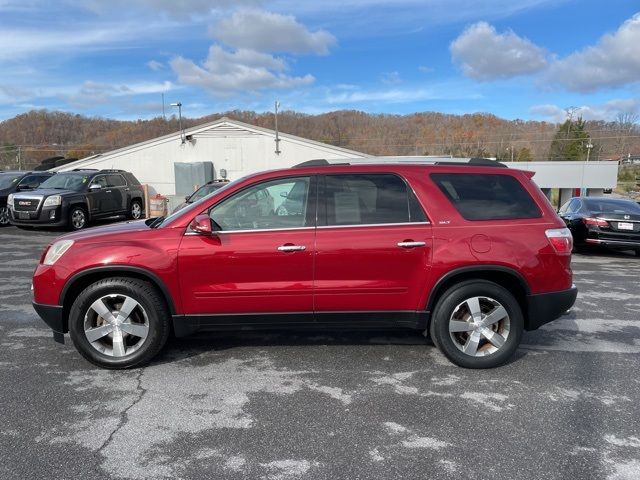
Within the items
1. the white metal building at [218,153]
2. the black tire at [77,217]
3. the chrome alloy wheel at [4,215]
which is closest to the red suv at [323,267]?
the black tire at [77,217]

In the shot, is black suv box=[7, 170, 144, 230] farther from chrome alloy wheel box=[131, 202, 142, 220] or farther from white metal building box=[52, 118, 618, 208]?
white metal building box=[52, 118, 618, 208]

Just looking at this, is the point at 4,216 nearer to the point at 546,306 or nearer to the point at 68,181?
the point at 68,181

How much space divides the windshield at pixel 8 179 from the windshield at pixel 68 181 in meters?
1.86

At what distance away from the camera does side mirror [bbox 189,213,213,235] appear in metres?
3.99

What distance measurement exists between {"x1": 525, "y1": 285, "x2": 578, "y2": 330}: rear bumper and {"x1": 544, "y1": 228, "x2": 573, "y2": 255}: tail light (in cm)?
37

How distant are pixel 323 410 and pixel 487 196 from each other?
2.32 metres

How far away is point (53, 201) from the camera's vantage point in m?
14.0

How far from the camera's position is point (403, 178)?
14.2ft

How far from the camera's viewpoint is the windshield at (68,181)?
15289mm

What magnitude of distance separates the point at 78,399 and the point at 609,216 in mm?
10394

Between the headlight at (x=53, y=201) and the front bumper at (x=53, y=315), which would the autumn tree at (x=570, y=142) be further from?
the front bumper at (x=53, y=315)

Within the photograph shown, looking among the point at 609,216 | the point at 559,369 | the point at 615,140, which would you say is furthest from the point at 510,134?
the point at 559,369

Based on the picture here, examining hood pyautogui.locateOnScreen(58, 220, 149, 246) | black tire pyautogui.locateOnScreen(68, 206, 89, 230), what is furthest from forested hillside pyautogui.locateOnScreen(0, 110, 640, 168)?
hood pyautogui.locateOnScreen(58, 220, 149, 246)

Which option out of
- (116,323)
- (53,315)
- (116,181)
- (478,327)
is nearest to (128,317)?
(116,323)
